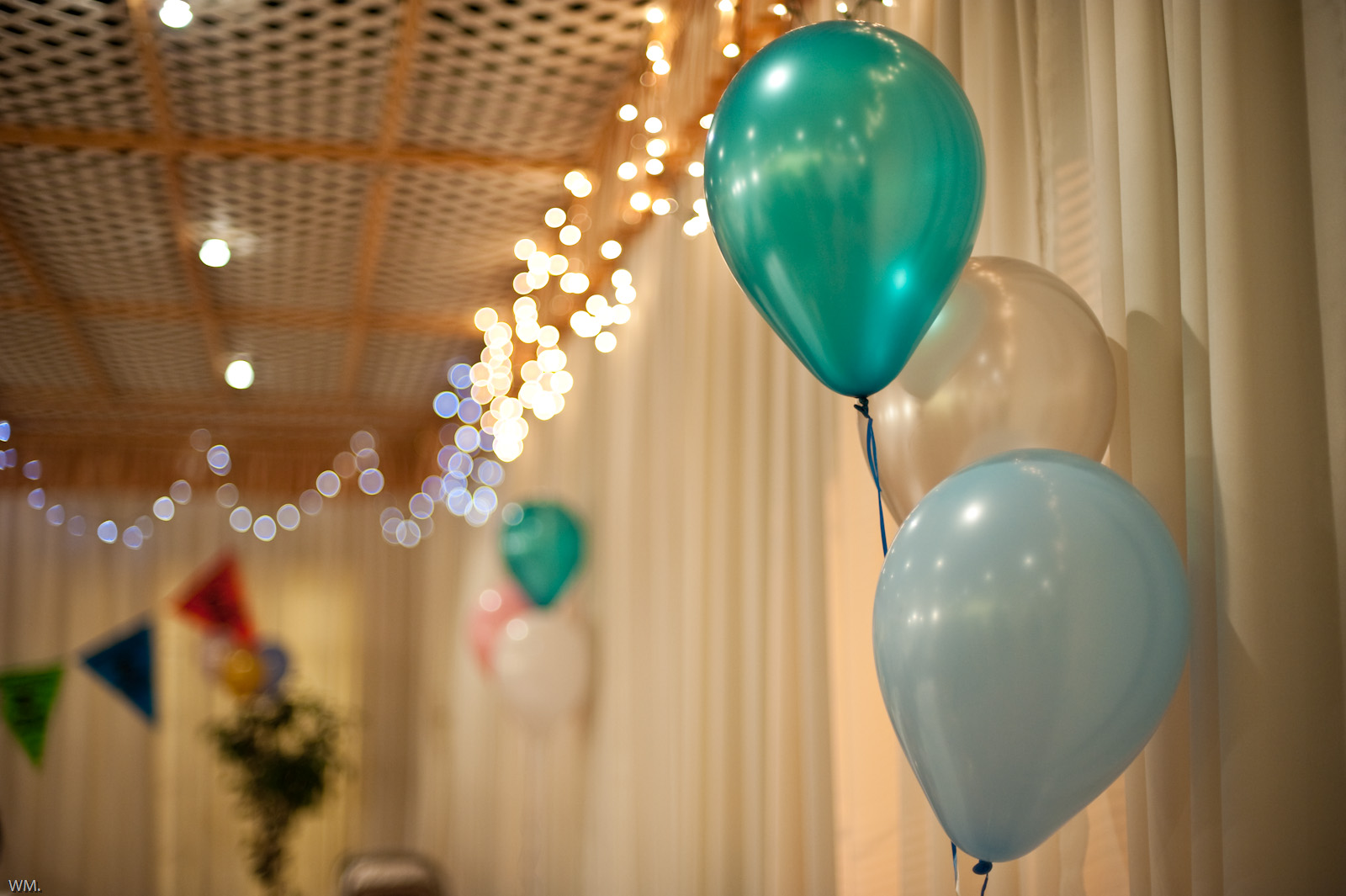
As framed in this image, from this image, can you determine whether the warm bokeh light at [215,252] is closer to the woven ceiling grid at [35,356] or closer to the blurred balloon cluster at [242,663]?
the woven ceiling grid at [35,356]

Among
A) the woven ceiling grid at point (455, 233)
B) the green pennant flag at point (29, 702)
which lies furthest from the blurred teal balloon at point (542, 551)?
the green pennant flag at point (29, 702)

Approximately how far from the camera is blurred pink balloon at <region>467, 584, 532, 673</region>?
4.93m

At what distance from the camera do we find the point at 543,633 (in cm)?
430

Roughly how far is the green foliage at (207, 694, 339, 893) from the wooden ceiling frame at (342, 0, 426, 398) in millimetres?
2991

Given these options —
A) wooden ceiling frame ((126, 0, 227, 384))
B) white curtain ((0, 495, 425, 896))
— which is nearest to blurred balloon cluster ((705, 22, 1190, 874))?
wooden ceiling frame ((126, 0, 227, 384))

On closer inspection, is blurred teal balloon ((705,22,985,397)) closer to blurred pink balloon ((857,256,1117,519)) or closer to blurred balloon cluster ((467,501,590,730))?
blurred pink balloon ((857,256,1117,519))

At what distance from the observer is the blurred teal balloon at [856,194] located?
1.24 metres

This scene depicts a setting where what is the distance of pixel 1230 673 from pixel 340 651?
320 inches

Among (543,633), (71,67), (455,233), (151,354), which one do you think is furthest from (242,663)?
(71,67)

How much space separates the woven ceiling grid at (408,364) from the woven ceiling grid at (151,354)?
92 cm

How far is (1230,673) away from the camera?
1.17 metres

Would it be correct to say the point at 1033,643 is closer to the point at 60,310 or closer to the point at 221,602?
the point at 60,310

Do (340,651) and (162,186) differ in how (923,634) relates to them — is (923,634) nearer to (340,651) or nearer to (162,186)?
(162,186)

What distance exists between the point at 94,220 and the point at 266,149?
103 centimetres
